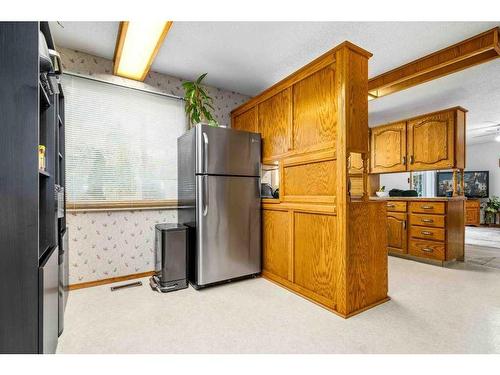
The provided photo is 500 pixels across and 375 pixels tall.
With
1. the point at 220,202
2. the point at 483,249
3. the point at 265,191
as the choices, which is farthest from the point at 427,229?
the point at 220,202

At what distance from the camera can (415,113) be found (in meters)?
4.73

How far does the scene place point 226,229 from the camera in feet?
8.76

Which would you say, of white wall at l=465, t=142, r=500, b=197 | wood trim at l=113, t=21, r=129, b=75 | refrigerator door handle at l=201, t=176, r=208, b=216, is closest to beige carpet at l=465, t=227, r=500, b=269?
white wall at l=465, t=142, r=500, b=197

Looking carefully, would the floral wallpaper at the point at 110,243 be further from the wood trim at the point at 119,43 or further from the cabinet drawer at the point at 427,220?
the cabinet drawer at the point at 427,220

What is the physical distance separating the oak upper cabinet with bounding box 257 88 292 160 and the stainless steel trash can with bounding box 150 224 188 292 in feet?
4.25

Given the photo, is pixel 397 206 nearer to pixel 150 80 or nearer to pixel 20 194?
pixel 150 80

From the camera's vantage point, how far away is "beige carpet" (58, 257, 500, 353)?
1.58 metres

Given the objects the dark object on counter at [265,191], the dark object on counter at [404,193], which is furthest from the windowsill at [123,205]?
the dark object on counter at [404,193]

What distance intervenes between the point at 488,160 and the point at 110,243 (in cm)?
960

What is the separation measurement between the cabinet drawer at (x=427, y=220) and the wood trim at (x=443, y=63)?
5.81 feet

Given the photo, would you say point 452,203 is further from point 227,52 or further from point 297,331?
point 227,52

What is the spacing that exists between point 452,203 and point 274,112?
110 inches

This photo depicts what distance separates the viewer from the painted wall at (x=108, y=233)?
2.61 meters

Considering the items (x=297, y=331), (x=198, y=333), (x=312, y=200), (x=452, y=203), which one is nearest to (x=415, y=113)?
(x=452, y=203)
